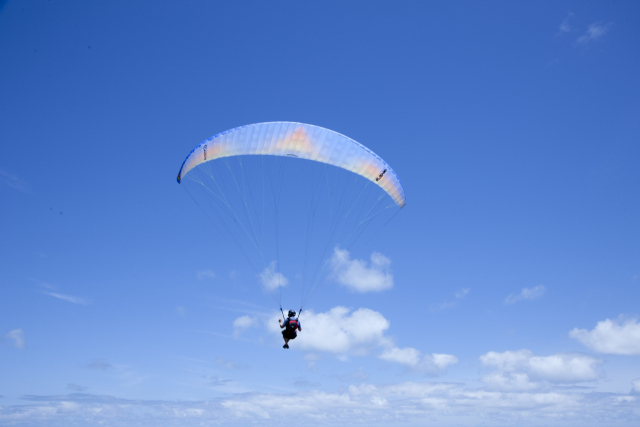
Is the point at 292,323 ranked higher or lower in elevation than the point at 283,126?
lower

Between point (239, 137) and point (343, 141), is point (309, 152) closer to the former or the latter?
point (343, 141)

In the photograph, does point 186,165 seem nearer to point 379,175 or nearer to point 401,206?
point 379,175

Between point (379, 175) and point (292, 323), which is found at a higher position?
point (379, 175)

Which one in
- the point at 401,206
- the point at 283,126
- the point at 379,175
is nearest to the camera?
the point at 283,126

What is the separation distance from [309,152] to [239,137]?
3.49 metres

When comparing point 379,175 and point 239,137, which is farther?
point 379,175

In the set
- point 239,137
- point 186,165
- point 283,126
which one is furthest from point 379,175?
point 186,165

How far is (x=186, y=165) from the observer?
84.9ft

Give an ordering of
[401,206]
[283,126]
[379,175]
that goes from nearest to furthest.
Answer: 1. [283,126]
2. [379,175]
3. [401,206]

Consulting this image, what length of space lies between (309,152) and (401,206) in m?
6.30

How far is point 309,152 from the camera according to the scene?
25.9m

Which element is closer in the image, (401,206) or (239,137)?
(239,137)

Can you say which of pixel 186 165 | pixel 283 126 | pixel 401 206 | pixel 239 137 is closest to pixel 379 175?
pixel 401 206

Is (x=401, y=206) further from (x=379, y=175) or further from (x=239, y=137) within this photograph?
(x=239, y=137)
